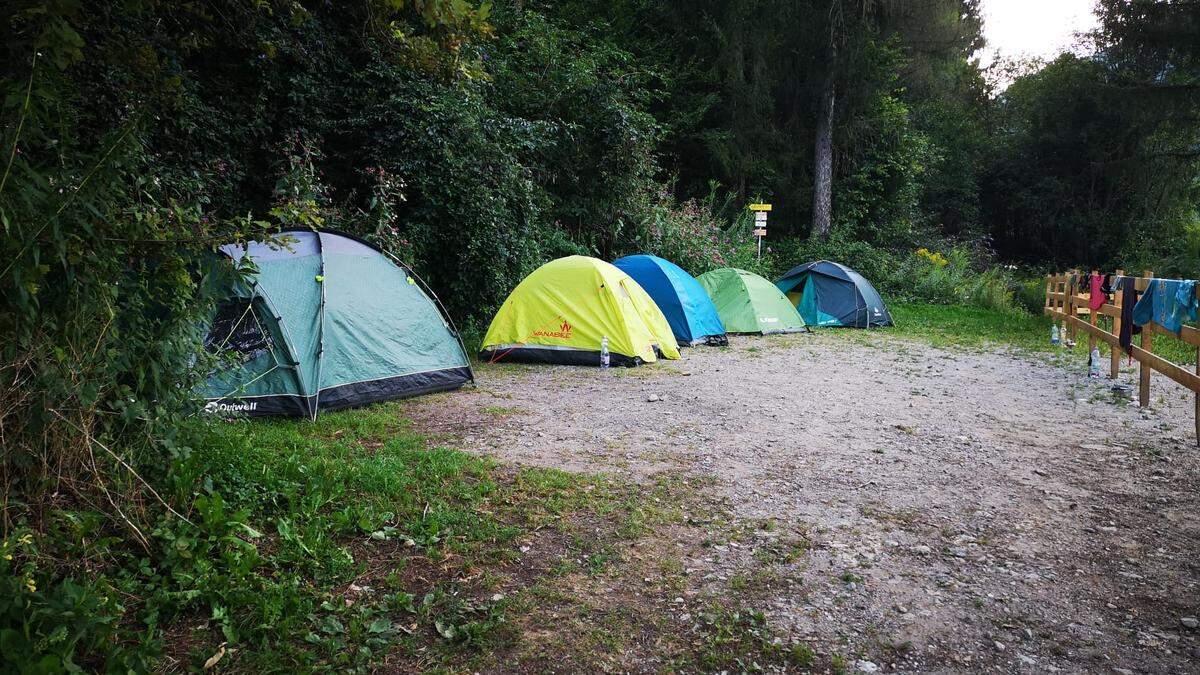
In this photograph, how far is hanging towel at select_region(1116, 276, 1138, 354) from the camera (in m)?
7.11

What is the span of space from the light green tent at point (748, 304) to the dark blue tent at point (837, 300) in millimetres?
958

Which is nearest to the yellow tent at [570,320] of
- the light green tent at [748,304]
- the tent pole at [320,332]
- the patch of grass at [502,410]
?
the patch of grass at [502,410]

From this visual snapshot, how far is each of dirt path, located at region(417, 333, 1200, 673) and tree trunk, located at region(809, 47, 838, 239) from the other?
43.4 ft

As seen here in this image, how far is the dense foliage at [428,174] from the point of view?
112 inches

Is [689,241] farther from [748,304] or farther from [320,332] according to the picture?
[320,332]

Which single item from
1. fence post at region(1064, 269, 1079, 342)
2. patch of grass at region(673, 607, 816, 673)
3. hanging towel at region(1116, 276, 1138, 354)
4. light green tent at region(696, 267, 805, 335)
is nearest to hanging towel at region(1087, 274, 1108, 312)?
fence post at region(1064, 269, 1079, 342)

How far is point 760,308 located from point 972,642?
10519 mm

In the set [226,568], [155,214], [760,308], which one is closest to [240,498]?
[226,568]

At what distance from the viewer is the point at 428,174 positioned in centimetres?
1006

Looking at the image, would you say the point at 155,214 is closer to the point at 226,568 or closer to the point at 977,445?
the point at 226,568

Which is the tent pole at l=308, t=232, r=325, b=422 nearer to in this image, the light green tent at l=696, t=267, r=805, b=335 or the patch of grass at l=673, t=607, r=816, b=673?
the patch of grass at l=673, t=607, r=816, b=673

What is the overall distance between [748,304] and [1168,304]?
24.2 feet

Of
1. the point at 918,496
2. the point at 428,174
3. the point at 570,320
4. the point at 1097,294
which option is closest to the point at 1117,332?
the point at 1097,294

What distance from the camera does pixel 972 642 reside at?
9.31 feet
